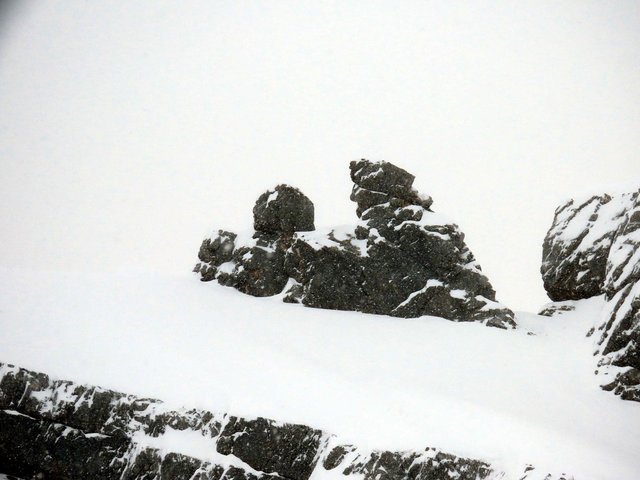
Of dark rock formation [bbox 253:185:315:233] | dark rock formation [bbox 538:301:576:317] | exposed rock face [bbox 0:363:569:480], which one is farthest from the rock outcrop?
dark rock formation [bbox 253:185:315:233]

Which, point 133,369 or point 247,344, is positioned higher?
point 247,344

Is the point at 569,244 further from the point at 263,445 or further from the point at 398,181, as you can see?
the point at 263,445

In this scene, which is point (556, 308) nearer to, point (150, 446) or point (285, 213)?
point (285, 213)

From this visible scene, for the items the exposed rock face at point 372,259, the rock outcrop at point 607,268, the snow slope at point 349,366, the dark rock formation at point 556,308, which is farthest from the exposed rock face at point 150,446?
the dark rock formation at point 556,308

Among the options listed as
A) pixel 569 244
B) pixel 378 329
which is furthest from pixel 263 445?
pixel 569 244

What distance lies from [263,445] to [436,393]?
5.12 metres

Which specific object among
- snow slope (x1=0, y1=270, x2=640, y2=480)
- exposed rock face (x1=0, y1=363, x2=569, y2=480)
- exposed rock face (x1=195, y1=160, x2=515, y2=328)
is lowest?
exposed rock face (x1=0, y1=363, x2=569, y2=480)

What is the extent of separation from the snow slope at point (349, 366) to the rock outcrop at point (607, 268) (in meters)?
0.74

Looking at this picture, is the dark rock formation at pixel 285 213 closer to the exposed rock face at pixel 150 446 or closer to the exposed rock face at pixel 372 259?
the exposed rock face at pixel 372 259

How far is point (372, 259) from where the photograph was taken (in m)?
21.9

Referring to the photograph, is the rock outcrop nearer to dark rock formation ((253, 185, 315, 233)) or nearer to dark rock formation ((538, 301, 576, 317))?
dark rock formation ((538, 301, 576, 317))

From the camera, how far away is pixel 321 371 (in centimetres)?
1468

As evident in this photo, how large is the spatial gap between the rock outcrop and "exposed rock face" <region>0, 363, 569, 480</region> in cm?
755

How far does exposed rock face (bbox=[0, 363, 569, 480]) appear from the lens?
1041cm
